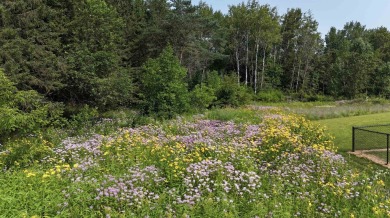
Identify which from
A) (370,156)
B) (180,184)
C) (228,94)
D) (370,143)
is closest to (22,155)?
(180,184)

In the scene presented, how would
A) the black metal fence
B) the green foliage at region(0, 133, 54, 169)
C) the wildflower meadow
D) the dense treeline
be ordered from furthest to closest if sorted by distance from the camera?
the dense treeline < the black metal fence < the green foliage at region(0, 133, 54, 169) < the wildflower meadow

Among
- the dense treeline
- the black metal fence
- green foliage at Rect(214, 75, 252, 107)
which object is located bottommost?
the black metal fence

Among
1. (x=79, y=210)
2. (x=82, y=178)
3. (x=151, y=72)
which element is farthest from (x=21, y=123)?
(x=151, y=72)

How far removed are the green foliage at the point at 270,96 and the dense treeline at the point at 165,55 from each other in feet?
3.23

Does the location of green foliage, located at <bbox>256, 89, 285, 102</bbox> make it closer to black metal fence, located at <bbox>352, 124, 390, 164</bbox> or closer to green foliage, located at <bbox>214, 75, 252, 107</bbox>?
green foliage, located at <bbox>214, 75, 252, 107</bbox>

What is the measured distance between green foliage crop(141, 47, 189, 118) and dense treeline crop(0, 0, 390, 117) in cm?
5

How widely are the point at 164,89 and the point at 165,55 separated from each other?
6.36 feet

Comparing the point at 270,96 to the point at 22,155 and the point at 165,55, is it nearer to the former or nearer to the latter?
the point at 165,55

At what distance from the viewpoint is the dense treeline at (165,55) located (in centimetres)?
1664

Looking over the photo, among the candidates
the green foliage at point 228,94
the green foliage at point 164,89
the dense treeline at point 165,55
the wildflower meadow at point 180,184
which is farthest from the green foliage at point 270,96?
the wildflower meadow at point 180,184

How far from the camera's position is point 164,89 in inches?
607

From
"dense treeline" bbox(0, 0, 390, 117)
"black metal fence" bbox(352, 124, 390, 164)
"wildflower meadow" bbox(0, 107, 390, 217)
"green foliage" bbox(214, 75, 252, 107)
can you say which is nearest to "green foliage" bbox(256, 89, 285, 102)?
"dense treeline" bbox(0, 0, 390, 117)

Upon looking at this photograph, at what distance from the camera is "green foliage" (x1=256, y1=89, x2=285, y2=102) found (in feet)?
131

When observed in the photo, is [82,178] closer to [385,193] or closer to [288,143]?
[288,143]
